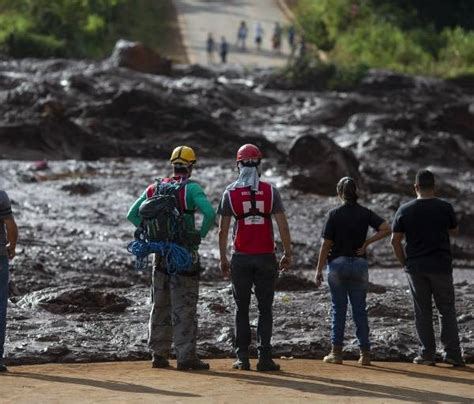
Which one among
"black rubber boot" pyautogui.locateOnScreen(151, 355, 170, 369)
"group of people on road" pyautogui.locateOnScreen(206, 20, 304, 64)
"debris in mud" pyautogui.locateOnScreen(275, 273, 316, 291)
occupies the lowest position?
"black rubber boot" pyautogui.locateOnScreen(151, 355, 170, 369)

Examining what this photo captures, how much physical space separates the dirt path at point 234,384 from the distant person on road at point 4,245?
0.38m

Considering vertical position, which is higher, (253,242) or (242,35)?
(242,35)

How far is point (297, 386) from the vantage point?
1009 cm

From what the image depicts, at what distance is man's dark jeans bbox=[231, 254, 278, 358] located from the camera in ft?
35.9

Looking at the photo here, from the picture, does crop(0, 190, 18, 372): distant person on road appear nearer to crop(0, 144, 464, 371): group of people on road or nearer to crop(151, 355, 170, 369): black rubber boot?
crop(0, 144, 464, 371): group of people on road

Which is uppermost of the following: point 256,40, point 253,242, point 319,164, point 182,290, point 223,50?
point 256,40

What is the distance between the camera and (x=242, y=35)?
58.7 meters

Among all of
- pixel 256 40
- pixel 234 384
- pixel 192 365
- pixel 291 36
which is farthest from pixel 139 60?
pixel 234 384

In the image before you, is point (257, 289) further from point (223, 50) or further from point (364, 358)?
point (223, 50)

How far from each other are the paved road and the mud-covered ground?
8.59 metres

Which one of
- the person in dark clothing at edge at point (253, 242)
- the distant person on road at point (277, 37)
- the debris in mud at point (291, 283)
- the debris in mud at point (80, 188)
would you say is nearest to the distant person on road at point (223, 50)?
the distant person on road at point (277, 37)

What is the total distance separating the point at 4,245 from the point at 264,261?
1933mm

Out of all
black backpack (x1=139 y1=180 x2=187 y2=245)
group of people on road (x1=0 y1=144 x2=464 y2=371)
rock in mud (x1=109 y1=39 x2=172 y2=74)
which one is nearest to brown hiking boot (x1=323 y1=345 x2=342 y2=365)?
group of people on road (x1=0 y1=144 x2=464 y2=371)

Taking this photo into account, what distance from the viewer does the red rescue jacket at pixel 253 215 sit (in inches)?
429
